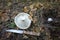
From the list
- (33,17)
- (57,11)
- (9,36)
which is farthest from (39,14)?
(9,36)

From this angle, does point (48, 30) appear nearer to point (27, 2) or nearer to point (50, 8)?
point (50, 8)

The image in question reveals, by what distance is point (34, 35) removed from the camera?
2531 mm

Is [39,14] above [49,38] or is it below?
above

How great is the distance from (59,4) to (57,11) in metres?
0.15

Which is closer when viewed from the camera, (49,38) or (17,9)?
(49,38)

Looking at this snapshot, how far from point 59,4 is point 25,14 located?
55cm

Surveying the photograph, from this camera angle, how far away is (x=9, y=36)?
100.0 inches

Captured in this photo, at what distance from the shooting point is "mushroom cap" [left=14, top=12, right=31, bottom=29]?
254cm

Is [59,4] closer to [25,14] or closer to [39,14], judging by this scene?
[39,14]

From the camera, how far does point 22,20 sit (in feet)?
8.29

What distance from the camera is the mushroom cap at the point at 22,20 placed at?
99.8 inches

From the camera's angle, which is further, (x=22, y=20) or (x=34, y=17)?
(x=34, y=17)

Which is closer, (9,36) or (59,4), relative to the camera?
(9,36)

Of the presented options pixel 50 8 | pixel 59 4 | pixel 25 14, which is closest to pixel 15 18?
pixel 25 14
